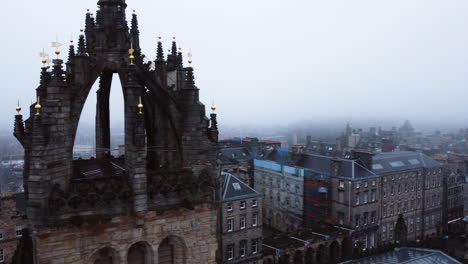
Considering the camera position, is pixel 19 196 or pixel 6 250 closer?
pixel 6 250

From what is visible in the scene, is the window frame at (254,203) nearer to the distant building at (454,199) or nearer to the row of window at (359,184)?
the row of window at (359,184)

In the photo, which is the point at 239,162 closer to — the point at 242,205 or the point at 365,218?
the point at 242,205

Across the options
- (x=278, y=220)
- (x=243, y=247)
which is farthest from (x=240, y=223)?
(x=278, y=220)

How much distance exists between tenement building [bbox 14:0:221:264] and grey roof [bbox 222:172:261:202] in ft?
142

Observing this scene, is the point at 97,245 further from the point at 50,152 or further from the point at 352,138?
the point at 352,138

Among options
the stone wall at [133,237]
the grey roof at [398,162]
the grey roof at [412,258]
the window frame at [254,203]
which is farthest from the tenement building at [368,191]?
the stone wall at [133,237]

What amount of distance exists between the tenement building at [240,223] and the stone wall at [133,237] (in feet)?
144

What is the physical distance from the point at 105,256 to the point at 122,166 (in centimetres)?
439

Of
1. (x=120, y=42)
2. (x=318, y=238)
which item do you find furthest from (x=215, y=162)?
(x=318, y=238)

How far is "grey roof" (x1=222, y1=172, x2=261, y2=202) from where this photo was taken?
60.6 metres

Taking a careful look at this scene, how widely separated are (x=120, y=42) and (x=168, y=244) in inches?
311

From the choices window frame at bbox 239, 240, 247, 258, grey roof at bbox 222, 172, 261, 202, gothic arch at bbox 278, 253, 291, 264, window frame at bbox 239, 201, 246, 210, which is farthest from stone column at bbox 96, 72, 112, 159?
gothic arch at bbox 278, 253, 291, 264

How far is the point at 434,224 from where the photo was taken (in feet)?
280

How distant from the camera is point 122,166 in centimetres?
1758
